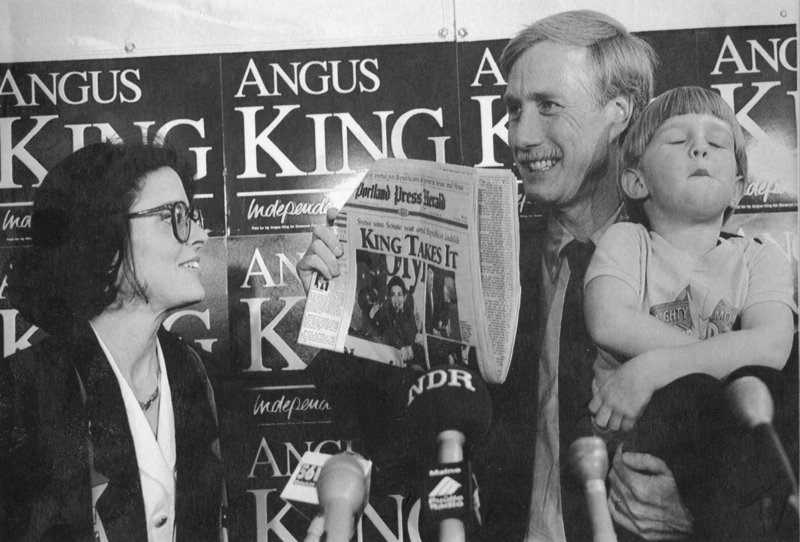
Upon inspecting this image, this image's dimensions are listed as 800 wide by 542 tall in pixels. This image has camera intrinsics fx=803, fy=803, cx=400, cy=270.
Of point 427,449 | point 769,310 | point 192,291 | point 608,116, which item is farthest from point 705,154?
point 192,291

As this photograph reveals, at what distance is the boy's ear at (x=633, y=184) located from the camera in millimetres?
1526

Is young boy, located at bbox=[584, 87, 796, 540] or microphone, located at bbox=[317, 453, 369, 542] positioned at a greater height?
young boy, located at bbox=[584, 87, 796, 540]

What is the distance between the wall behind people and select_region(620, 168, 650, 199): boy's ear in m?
0.17

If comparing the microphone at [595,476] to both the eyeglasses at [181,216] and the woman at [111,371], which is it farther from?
the eyeglasses at [181,216]

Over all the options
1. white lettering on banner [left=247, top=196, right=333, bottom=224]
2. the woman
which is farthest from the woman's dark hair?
white lettering on banner [left=247, top=196, right=333, bottom=224]

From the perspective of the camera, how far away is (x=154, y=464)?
147 cm

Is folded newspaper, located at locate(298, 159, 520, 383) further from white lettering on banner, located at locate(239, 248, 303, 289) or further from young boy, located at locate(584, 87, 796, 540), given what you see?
young boy, located at locate(584, 87, 796, 540)

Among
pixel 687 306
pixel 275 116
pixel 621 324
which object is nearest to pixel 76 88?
pixel 275 116

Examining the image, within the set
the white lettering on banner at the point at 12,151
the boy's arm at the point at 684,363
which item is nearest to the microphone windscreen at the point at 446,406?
the boy's arm at the point at 684,363

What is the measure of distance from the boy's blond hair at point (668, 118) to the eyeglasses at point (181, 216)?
0.82 meters

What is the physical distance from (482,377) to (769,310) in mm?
561

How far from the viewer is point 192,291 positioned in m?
1.51

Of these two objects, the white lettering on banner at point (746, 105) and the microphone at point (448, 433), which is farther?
the white lettering on banner at point (746, 105)

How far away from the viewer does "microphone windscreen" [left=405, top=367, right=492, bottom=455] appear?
1414 millimetres
